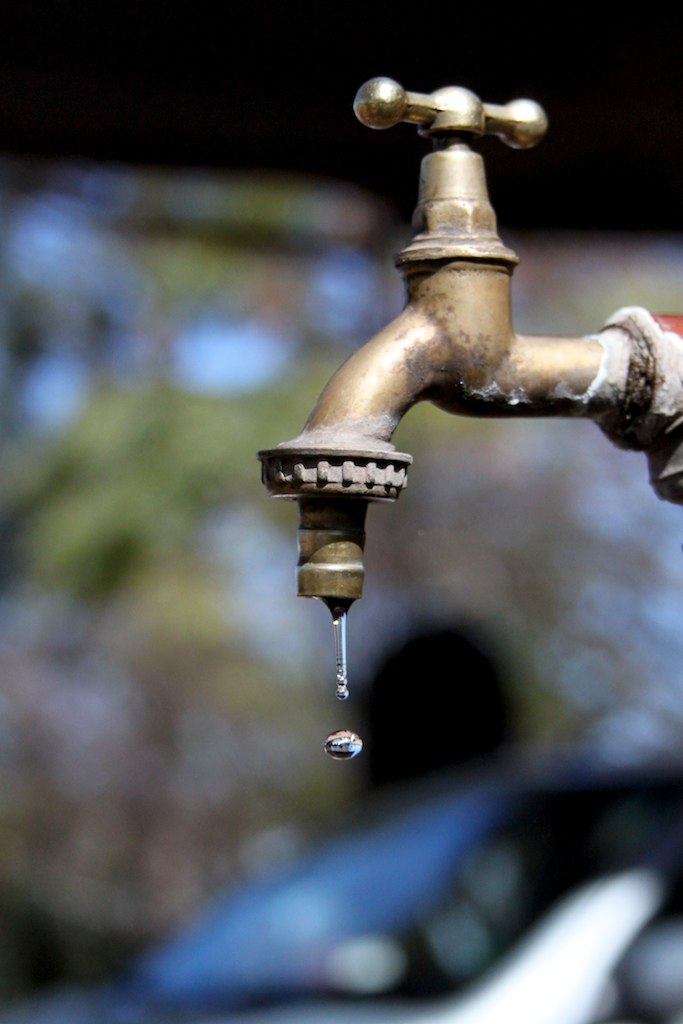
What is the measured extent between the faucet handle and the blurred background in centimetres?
579

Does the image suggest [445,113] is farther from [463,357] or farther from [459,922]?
[459,922]

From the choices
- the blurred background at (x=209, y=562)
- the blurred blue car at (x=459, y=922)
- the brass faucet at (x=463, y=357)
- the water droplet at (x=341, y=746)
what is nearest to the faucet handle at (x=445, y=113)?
the brass faucet at (x=463, y=357)

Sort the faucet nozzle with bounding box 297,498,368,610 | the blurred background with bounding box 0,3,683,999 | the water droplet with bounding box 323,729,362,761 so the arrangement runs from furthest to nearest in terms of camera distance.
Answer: the blurred background with bounding box 0,3,683,999 < the water droplet with bounding box 323,729,362,761 < the faucet nozzle with bounding box 297,498,368,610

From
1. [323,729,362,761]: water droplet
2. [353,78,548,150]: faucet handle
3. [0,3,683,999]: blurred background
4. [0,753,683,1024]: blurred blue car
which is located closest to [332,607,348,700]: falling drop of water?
[323,729,362,761]: water droplet

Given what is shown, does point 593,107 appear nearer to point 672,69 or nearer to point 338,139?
point 672,69

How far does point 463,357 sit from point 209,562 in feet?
23.7

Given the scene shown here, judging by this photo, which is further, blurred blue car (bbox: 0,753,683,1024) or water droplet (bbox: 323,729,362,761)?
blurred blue car (bbox: 0,753,683,1024)

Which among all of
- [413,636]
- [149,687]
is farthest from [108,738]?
[413,636]

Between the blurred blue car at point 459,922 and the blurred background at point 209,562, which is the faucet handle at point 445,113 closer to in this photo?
the blurred blue car at point 459,922

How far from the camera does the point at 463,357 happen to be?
1.18m

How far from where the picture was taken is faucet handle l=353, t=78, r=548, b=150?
1106 millimetres

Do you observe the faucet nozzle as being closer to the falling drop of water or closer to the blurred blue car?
the falling drop of water

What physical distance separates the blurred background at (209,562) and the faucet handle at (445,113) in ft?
19.0

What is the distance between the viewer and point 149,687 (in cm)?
845
